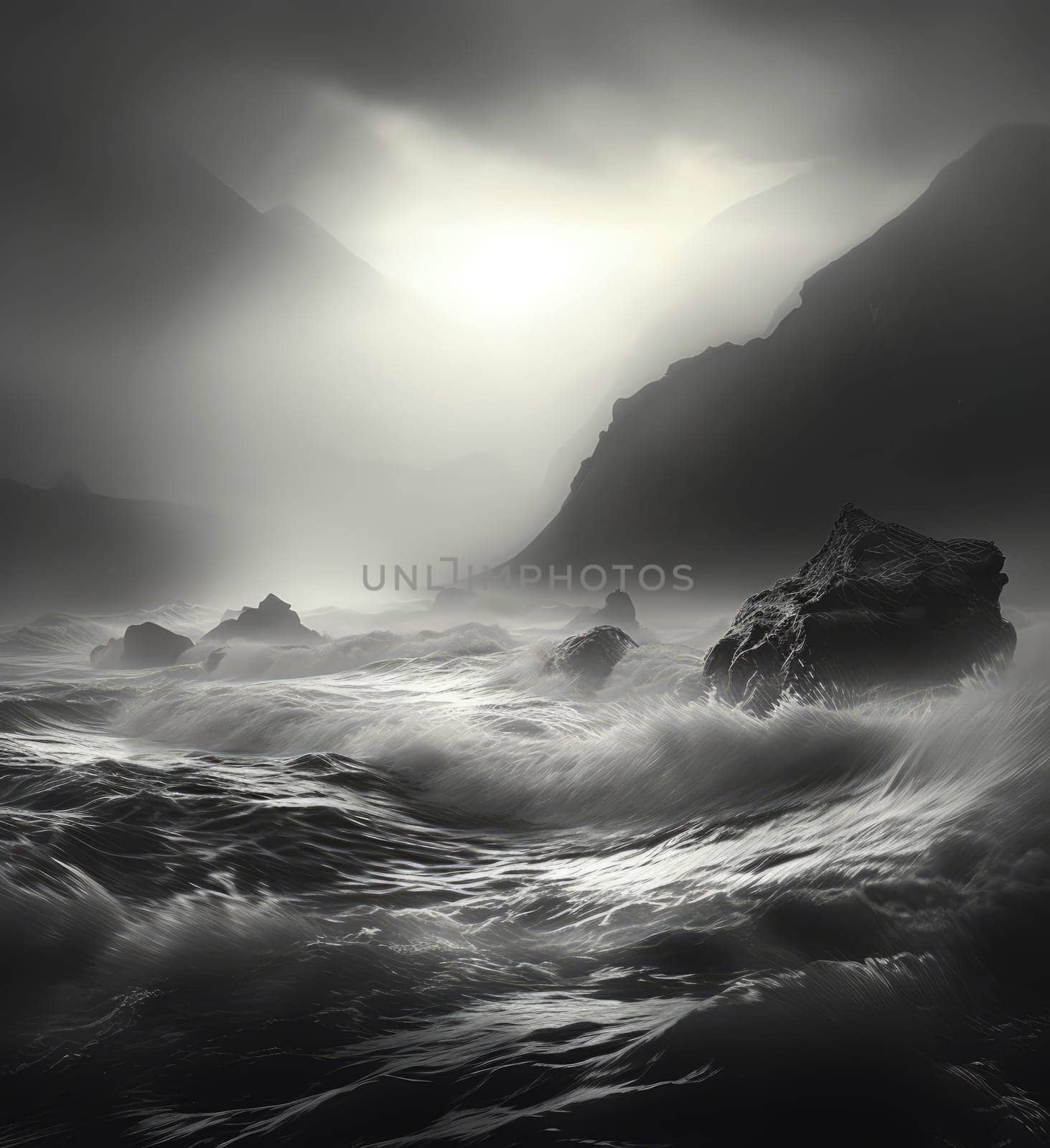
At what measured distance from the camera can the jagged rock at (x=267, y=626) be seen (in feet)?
89.6

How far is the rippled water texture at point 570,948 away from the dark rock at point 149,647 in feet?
64.8

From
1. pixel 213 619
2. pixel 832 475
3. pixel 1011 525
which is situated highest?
pixel 832 475

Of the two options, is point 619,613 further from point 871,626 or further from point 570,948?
point 570,948

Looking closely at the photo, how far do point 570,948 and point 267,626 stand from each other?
2604cm

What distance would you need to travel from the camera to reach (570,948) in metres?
3.38

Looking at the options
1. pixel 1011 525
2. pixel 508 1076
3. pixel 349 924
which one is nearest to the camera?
pixel 508 1076

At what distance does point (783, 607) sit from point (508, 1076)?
668cm

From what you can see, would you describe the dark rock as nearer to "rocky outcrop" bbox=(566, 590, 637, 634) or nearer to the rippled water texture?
"rocky outcrop" bbox=(566, 590, 637, 634)

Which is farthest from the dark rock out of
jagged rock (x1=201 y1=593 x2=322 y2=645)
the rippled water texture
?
the rippled water texture

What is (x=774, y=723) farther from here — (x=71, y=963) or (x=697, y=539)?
(x=697, y=539)

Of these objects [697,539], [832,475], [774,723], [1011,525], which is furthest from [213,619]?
[774,723]

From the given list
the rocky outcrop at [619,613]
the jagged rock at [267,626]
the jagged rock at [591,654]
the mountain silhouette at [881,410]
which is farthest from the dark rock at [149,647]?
the mountain silhouette at [881,410]

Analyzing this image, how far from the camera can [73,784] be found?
6.55m

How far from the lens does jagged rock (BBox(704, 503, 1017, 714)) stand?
739 centimetres
